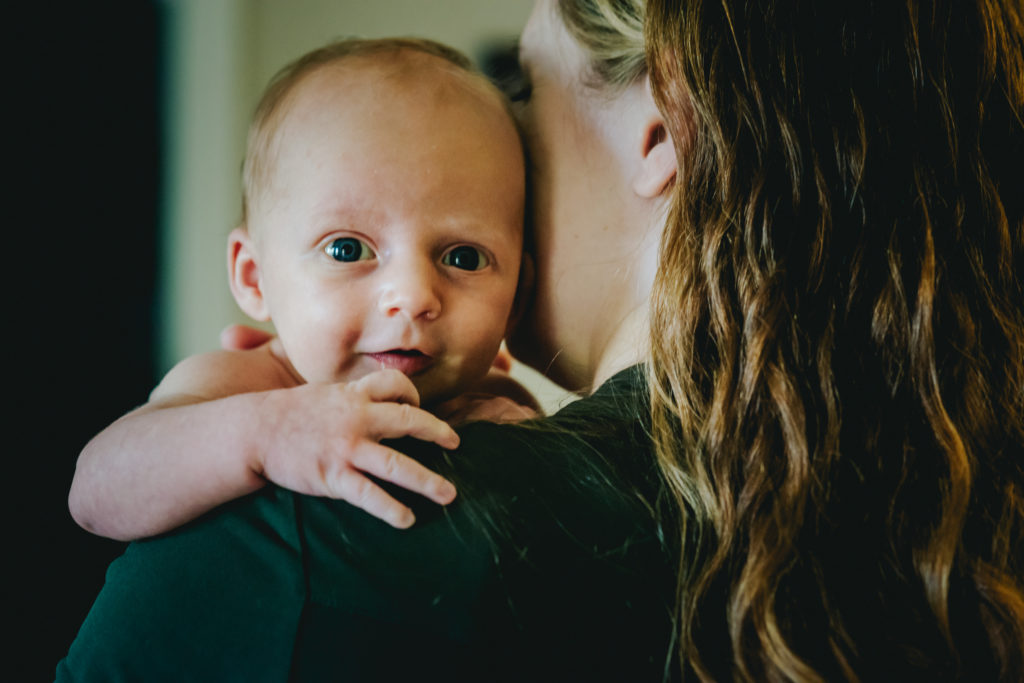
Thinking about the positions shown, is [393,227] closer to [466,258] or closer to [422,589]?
[466,258]

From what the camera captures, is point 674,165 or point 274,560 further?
point 674,165

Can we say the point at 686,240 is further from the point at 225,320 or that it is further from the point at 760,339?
the point at 225,320

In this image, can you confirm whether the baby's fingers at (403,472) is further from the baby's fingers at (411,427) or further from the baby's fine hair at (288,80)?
the baby's fine hair at (288,80)

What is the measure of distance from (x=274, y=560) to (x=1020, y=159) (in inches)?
30.4

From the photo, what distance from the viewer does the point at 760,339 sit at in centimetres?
68

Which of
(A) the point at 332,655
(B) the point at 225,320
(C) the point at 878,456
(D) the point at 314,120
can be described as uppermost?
(D) the point at 314,120

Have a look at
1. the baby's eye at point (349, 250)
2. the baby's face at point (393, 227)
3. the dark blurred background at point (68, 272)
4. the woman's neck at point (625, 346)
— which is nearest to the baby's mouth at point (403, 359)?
the baby's face at point (393, 227)

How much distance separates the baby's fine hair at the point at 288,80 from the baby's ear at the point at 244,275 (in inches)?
1.5

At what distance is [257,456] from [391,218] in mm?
358

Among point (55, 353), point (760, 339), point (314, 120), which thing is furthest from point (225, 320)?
point (760, 339)

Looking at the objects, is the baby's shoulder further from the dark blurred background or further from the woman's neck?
the dark blurred background

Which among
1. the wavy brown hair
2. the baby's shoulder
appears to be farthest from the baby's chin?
the wavy brown hair

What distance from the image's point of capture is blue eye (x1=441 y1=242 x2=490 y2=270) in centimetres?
99

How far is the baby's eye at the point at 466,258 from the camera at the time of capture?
3.25 ft
